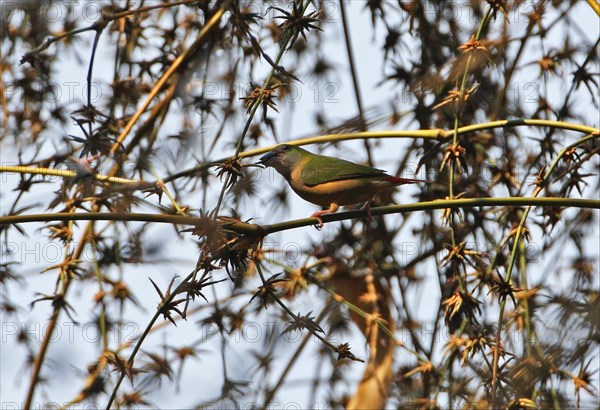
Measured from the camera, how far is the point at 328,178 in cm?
464

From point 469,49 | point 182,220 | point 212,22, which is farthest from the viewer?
point 212,22

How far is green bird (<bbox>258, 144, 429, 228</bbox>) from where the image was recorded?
457 centimetres

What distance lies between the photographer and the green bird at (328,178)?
4.57 meters

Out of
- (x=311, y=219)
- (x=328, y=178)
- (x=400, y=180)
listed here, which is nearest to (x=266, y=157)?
(x=328, y=178)

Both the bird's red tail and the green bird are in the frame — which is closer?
the bird's red tail

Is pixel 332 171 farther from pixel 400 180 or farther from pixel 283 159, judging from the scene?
pixel 400 180

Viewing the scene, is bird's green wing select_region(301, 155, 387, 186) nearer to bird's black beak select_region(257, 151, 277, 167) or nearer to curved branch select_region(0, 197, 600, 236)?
bird's black beak select_region(257, 151, 277, 167)

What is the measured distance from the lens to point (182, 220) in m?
3.13

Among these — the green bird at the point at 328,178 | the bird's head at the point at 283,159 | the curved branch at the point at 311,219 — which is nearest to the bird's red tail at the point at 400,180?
the green bird at the point at 328,178

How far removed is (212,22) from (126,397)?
2.15 meters

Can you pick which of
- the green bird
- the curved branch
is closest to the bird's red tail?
the green bird

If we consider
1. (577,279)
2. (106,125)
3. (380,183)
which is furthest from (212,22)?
(577,279)

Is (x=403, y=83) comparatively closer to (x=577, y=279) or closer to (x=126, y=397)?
(x=577, y=279)

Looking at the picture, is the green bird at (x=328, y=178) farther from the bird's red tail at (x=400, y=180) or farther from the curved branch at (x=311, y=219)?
the curved branch at (x=311, y=219)
